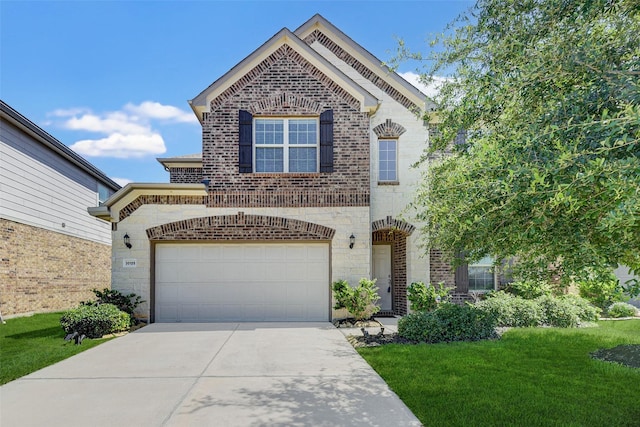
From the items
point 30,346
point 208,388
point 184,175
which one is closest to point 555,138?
point 208,388

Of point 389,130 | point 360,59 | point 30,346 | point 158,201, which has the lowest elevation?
point 30,346

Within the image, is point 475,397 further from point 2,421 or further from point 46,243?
point 46,243

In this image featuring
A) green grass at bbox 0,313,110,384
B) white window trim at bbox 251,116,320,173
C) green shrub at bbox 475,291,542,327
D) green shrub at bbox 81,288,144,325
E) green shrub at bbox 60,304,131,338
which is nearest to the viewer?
green grass at bbox 0,313,110,384

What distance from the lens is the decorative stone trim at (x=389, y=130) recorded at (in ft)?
45.2

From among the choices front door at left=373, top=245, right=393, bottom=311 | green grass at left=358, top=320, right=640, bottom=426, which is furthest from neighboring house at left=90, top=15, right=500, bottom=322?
green grass at left=358, top=320, right=640, bottom=426

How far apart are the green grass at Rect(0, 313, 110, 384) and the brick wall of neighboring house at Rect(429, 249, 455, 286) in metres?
9.24

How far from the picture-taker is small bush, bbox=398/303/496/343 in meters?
9.27

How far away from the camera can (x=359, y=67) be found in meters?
14.8

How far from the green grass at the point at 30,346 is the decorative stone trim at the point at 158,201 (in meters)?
3.51

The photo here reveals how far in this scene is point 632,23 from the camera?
14.9 feet

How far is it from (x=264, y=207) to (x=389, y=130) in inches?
186

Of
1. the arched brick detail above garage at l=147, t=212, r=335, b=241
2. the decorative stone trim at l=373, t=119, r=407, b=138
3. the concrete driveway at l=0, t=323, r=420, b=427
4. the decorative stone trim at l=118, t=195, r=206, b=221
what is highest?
the decorative stone trim at l=373, t=119, r=407, b=138

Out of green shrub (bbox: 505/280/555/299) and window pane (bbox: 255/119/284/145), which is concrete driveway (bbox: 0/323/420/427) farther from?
green shrub (bbox: 505/280/555/299)

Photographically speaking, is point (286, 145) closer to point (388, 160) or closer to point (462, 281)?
point (388, 160)
